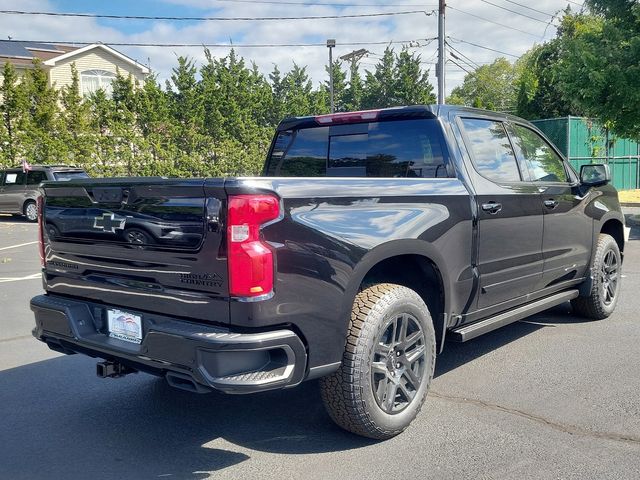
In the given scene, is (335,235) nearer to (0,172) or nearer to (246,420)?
(246,420)

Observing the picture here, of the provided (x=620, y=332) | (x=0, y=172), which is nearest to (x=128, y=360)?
(x=620, y=332)

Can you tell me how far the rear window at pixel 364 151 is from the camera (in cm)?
450

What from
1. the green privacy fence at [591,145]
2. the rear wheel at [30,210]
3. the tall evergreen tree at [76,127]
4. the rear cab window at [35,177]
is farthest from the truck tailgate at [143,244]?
the green privacy fence at [591,145]

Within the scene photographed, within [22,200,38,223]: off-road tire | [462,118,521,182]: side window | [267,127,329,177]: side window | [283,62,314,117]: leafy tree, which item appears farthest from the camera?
[283,62,314,117]: leafy tree

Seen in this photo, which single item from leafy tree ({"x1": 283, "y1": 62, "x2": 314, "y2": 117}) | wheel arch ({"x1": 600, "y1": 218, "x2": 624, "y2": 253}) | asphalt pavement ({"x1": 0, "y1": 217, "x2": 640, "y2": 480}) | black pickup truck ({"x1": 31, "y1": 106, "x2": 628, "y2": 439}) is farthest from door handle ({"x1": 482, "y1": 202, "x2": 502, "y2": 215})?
leafy tree ({"x1": 283, "y1": 62, "x2": 314, "y2": 117})

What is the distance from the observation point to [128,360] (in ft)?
11.3

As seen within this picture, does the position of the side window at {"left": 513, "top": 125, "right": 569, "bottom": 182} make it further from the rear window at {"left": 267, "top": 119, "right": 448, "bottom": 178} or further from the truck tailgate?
the truck tailgate

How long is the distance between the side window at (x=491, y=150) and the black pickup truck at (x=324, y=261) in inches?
0.7

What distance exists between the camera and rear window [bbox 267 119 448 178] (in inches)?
177

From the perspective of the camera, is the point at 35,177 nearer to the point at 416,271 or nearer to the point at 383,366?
the point at 416,271

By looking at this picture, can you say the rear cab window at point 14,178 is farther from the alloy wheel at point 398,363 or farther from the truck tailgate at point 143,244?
the alloy wheel at point 398,363

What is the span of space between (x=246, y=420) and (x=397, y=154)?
7.05 ft

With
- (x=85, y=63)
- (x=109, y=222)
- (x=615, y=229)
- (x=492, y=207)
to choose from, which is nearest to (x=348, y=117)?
(x=492, y=207)

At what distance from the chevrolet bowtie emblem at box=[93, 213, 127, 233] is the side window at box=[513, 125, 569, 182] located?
10.5ft
